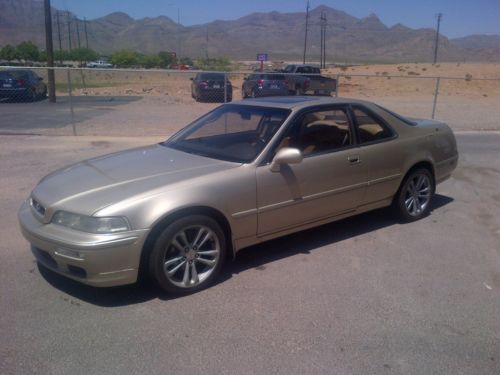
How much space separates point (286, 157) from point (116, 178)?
146 cm

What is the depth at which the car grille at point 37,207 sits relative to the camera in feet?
13.2

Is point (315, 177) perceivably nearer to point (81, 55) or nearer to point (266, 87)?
point (266, 87)

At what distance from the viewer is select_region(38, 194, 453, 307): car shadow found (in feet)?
13.2

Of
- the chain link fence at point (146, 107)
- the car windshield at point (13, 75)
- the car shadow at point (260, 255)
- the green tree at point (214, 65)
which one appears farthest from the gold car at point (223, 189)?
the green tree at point (214, 65)

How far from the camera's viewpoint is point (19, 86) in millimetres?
21609

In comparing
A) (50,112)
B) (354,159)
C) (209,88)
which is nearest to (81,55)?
(209,88)

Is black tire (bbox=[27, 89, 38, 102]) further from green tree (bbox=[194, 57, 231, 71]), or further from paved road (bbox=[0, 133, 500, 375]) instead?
green tree (bbox=[194, 57, 231, 71])

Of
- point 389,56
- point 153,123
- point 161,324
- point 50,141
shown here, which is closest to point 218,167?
point 161,324

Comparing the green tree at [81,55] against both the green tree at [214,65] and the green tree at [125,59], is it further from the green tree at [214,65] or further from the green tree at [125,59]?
the green tree at [214,65]

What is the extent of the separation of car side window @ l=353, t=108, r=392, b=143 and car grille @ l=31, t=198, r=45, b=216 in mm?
3148

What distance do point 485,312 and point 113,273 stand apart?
9.39 feet

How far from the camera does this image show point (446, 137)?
20.6 feet

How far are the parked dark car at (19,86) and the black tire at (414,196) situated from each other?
19.3 m

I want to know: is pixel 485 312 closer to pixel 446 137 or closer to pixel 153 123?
pixel 446 137
